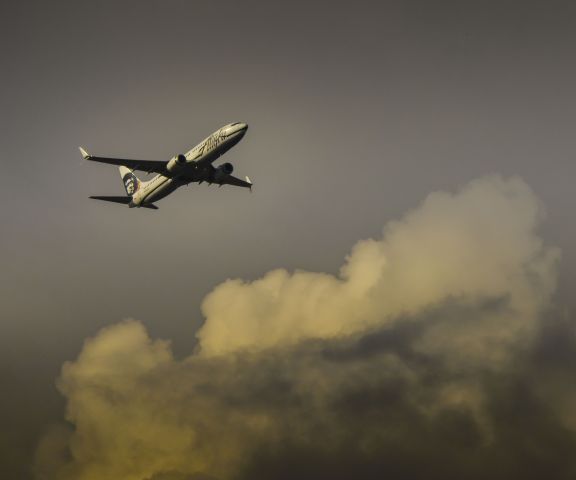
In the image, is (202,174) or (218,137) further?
(202,174)

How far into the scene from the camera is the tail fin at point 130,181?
153000 millimetres

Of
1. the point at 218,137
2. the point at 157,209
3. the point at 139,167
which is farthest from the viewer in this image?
the point at 157,209

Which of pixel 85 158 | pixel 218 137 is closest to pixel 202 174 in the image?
pixel 218 137

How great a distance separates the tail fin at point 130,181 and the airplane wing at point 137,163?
21.0m

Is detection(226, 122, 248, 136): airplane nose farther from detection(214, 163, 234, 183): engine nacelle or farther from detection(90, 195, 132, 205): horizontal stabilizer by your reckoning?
detection(90, 195, 132, 205): horizontal stabilizer

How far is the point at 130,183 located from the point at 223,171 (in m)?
35.5

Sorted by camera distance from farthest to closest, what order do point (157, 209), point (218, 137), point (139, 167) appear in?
1. point (157, 209)
2. point (139, 167)
3. point (218, 137)

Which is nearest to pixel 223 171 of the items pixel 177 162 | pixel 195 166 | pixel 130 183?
pixel 195 166

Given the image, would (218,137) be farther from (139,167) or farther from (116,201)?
(116,201)

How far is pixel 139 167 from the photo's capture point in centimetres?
12838

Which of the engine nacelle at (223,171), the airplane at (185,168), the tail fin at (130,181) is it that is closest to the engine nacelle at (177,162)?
the airplane at (185,168)

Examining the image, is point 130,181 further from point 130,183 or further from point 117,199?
point 117,199

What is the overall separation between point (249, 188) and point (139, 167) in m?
24.5

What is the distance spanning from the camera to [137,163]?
128 meters
